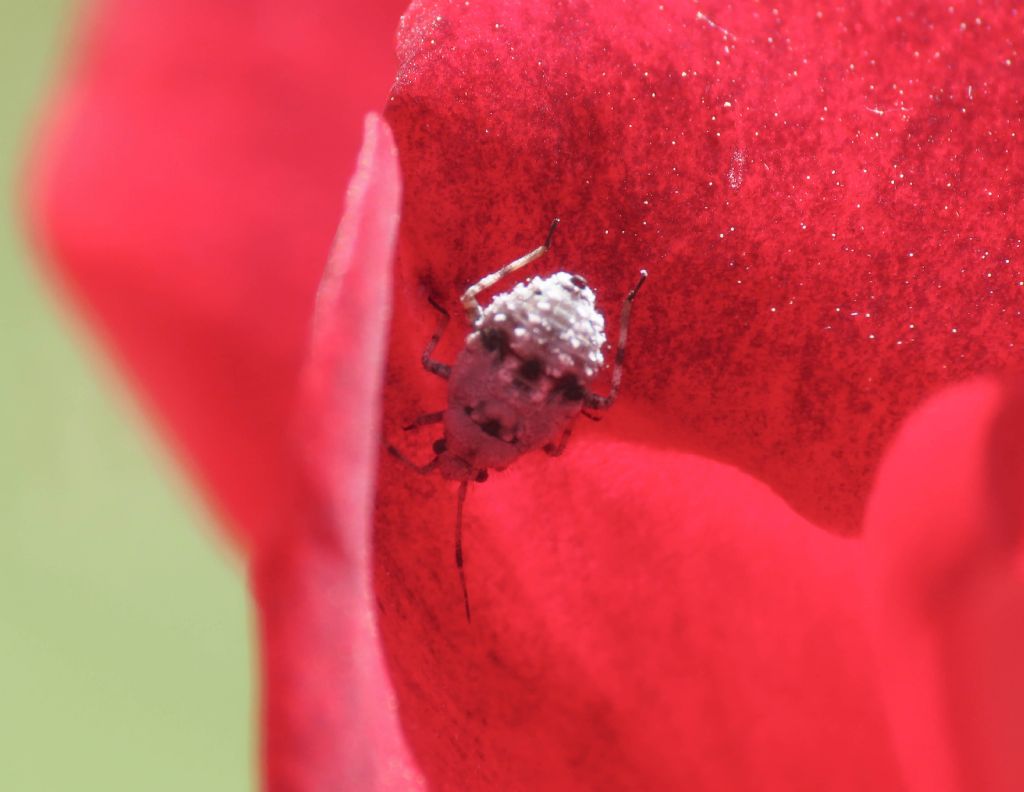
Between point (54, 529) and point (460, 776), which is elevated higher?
point (54, 529)

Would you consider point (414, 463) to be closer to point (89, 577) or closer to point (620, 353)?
point (620, 353)

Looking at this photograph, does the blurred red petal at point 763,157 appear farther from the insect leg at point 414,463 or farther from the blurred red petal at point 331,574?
the blurred red petal at point 331,574

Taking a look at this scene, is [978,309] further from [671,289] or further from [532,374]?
[532,374]

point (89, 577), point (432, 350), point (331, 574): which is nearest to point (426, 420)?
point (432, 350)

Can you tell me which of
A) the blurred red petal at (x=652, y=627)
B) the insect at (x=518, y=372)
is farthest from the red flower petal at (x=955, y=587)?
the insect at (x=518, y=372)

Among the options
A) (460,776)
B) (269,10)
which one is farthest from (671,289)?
(269,10)

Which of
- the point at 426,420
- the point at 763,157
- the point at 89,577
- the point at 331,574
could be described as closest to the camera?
the point at 331,574
